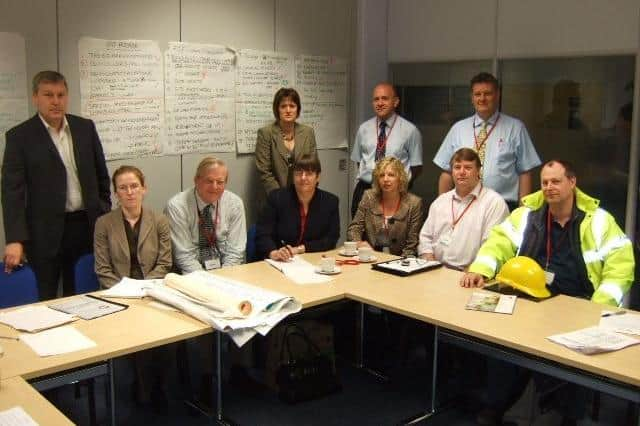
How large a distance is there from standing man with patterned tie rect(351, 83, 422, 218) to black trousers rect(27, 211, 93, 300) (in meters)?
2.13

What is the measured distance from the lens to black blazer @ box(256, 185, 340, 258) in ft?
13.9

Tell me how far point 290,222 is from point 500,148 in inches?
58.7

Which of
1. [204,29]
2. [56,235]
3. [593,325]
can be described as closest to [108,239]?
[56,235]

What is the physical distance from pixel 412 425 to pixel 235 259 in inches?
56.4

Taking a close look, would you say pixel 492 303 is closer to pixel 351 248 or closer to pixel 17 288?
pixel 351 248

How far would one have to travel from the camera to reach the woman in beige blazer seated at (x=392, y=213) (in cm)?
419

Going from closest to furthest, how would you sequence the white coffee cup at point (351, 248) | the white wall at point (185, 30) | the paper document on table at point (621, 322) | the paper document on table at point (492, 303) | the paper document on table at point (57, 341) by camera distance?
the paper document on table at point (57, 341)
the paper document on table at point (621, 322)
the paper document on table at point (492, 303)
the white coffee cup at point (351, 248)
the white wall at point (185, 30)

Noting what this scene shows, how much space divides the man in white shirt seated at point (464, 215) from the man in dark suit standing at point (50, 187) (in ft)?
6.70

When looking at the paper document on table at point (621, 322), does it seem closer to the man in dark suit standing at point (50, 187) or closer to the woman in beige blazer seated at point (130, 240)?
the woman in beige blazer seated at point (130, 240)

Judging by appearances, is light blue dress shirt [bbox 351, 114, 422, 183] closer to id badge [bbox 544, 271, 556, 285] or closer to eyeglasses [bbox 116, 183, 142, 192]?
id badge [bbox 544, 271, 556, 285]

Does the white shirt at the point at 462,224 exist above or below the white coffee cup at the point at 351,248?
above

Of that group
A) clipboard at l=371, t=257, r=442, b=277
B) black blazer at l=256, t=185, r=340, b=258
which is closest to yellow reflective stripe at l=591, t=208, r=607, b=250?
clipboard at l=371, t=257, r=442, b=277

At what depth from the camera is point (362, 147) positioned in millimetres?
5250

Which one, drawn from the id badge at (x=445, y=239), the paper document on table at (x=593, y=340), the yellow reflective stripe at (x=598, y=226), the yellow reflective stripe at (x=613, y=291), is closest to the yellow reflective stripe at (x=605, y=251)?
the yellow reflective stripe at (x=598, y=226)
